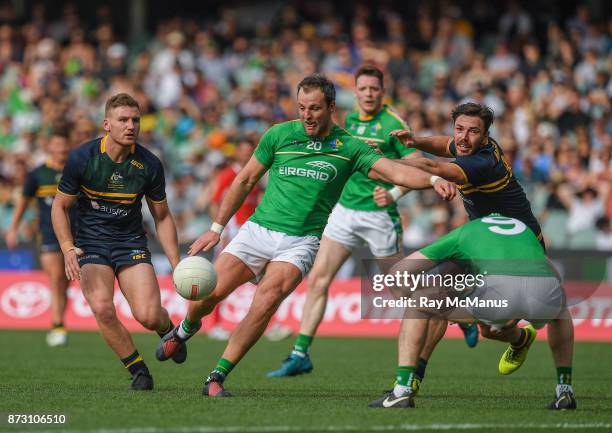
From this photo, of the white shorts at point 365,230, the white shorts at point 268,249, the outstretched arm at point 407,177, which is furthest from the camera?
the white shorts at point 365,230

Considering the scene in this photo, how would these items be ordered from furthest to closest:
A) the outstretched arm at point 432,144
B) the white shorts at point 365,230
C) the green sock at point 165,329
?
the white shorts at point 365,230, the green sock at point 165,329, the outstretched arm at point 432,144

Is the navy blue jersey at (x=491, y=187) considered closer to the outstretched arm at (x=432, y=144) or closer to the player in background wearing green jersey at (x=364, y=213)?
the outstretched arm at (x=432, y=144)

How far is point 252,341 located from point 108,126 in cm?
231

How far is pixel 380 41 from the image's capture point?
25953mm

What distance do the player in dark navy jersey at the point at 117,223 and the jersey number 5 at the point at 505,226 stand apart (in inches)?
119

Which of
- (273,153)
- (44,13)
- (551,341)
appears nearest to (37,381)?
(273,153)

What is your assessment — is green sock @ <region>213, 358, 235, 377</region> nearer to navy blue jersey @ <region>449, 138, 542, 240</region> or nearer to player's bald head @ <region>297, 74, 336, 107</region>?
player's bald head @ <region>297, 74, 336, 107</region>

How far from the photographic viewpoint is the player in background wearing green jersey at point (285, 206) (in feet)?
31.0

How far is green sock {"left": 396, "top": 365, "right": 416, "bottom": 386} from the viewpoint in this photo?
8.45 meters

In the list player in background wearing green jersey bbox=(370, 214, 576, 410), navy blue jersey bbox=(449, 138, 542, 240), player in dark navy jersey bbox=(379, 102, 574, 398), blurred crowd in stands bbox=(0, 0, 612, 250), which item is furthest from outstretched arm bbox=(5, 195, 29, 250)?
player in background wearing green jersey bbox=(370, 214, 576, 410)

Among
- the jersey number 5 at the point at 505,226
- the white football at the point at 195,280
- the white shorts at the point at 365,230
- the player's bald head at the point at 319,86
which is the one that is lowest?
the white shorts at the point at 365,230

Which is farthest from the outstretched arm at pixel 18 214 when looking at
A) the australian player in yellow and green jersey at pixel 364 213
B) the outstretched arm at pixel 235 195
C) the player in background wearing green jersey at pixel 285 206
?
the outstretched arm at pixel 235 195

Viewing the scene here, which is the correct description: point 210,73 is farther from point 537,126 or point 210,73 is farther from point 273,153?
point 273,153

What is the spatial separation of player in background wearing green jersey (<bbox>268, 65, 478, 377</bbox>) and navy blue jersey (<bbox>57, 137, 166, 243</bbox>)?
2.84 meters
